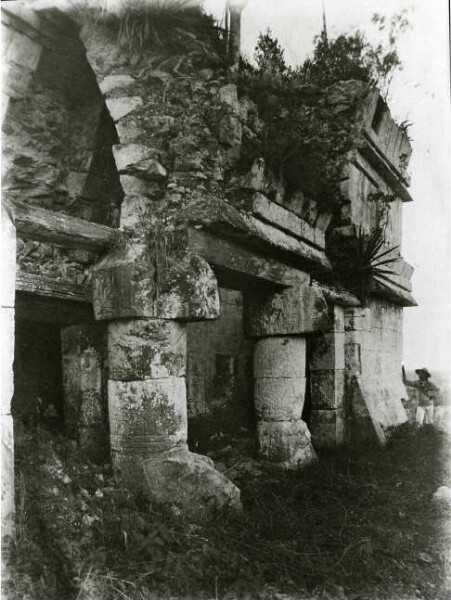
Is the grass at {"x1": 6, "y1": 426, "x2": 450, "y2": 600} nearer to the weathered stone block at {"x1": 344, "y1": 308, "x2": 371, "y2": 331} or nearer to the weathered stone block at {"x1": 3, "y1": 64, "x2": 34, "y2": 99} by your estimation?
the weathered stone block at {"x1": 344, "y1": 308, "x2": 371, "y2": 331}

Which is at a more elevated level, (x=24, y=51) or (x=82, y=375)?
(x=24, y=51)

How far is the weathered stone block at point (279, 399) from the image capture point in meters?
6.41

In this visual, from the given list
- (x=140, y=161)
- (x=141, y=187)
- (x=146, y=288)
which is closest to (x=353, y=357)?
(x=141, y=187)

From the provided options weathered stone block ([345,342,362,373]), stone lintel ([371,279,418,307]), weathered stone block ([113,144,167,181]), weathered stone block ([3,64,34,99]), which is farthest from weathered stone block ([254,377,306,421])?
weathered stone block ([3,64,34,99])

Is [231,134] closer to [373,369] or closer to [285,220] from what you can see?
[285,220]

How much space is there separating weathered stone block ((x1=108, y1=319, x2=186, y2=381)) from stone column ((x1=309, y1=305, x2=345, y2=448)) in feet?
12.4

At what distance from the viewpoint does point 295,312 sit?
252 inches

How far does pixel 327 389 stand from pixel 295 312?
1.97 m

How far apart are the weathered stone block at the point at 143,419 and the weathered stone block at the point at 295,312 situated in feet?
7.21

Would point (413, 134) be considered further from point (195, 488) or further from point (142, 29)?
point (195, 488)

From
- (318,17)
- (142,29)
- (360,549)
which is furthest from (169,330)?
(142,29)

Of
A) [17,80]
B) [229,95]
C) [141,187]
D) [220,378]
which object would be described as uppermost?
[17,80]

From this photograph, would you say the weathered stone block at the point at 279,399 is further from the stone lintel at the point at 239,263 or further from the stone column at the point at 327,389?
the stone column at the point at 327,389

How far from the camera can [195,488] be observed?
437 cm
